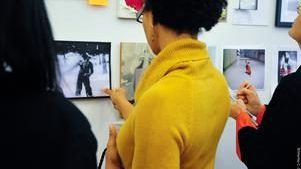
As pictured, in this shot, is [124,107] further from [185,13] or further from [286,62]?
[286,62]

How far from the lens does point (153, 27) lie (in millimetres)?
1120

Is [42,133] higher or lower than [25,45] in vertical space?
lower

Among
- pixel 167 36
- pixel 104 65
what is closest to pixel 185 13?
pixel 167 36

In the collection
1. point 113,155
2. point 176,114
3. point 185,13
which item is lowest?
point 113,155

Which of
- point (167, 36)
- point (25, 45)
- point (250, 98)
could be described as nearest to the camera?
point (25, 45)

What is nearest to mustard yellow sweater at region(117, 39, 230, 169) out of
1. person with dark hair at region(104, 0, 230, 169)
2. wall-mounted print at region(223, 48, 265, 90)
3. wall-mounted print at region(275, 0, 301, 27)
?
person with dark hair at region(104, 0, 230, 169)

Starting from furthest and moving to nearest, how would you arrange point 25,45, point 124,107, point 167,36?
point 124,107, point 167,36, point 25,45

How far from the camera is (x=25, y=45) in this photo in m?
0.70

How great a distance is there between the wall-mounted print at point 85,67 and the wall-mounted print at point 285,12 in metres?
0.85

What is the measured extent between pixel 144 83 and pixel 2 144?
0.49 metres

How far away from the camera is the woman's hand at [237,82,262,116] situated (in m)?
1.70

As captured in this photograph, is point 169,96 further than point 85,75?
No

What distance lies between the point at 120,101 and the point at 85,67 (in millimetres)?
171

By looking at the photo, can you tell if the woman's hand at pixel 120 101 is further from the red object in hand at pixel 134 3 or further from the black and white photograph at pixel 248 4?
the black and white photograph at pixel 248 4
